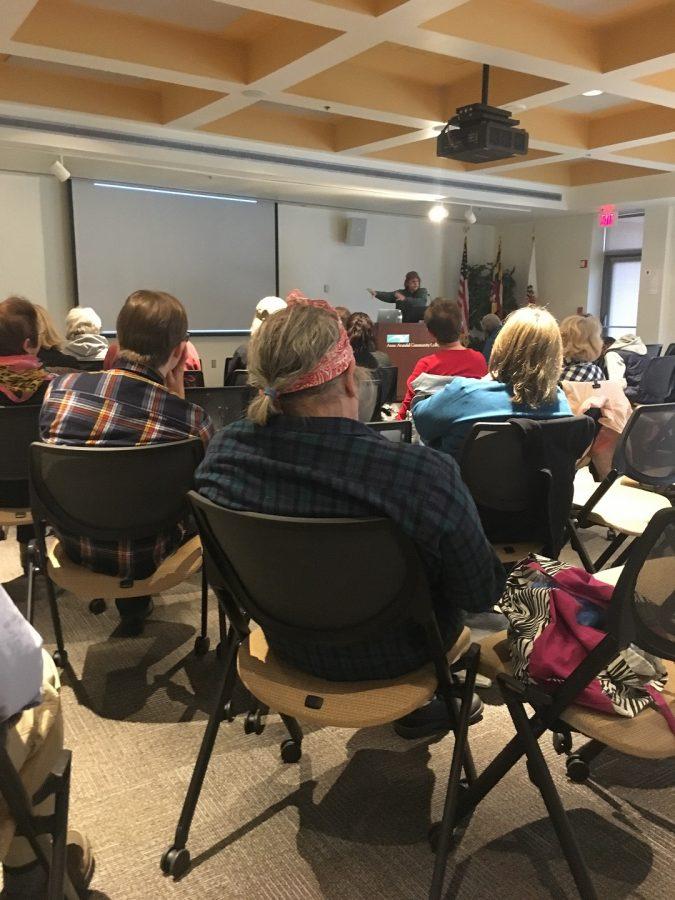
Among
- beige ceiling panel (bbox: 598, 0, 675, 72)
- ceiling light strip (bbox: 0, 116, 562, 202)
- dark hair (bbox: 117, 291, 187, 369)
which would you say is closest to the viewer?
dark hair (bbox: 117, 291, 187, 369)

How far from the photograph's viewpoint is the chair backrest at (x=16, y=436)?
8.40ft

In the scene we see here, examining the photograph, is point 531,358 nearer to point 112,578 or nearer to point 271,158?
point 112,578

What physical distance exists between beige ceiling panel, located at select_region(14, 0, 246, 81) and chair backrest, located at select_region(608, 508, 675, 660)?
4984 mm

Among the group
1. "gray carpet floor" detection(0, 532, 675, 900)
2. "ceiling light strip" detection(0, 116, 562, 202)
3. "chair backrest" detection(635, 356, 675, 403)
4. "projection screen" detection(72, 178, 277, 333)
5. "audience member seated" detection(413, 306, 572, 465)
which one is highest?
"ceiling light strip" detection(0, 116, 562, 202)

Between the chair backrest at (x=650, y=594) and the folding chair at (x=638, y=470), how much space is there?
4.35 feet

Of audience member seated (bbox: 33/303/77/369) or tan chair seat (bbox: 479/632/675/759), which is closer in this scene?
tan chair seat (bbox: 479/632/675/759)

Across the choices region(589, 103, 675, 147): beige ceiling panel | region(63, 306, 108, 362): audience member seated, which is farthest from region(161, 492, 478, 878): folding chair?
region(589, 103, 675, 147): beige ceiling panel

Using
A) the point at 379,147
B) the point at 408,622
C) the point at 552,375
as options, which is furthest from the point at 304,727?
the point at 379,147

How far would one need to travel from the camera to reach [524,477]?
238 cm

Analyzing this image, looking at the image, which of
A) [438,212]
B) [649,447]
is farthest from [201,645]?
[438,212]

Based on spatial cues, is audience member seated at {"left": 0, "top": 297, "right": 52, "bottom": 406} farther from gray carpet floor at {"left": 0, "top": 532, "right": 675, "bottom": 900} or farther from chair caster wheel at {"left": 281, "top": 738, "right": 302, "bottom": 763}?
chair caster wheel at {"left": 281, "top": 738, "right": 302, "bottom": 763}

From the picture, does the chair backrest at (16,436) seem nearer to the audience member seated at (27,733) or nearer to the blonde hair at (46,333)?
the blonde hair at (46,333)

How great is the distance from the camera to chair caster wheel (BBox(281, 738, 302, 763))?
1.97 metres

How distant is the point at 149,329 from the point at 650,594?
1.60 m
